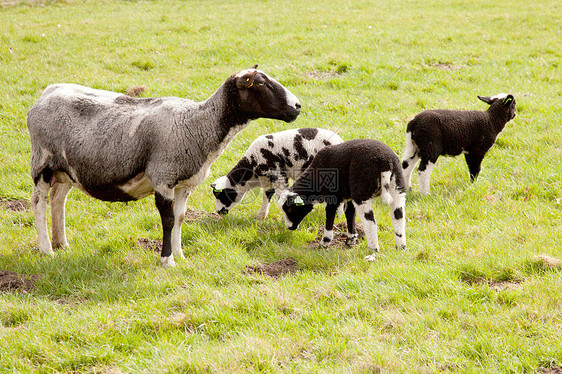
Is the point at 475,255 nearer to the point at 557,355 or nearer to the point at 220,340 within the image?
the point at 557,355

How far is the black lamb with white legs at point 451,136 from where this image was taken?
898 cm

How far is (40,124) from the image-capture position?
23.5 ft

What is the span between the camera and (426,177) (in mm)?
8992

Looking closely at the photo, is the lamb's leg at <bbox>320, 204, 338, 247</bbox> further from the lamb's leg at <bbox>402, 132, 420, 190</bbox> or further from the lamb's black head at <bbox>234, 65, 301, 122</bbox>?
the lamb's leg at <bbox>402, 132, 420, 190</bbox>

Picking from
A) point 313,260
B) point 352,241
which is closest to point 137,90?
point 352,241

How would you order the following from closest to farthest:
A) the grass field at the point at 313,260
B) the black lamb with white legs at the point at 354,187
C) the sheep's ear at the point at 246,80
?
the grass field at the point at 313,260 < the sheep's ear at the point at 246,80 < the black lamb with white legs at the point at 354,187

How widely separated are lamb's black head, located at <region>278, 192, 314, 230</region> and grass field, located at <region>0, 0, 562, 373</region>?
0.64 feet

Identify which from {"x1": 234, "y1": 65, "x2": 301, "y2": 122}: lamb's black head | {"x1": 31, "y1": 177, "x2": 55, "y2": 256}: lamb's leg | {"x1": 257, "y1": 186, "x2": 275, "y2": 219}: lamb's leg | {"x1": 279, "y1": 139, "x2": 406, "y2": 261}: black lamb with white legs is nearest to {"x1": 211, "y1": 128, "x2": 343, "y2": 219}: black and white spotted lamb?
{"x1": 257, "y1": 186, "x2": 275, "y2": 219}: lamb's leg

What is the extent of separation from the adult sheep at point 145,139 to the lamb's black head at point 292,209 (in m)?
1.25

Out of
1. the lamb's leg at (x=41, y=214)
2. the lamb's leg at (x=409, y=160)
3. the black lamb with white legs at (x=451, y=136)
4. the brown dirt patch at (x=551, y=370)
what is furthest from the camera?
the lamb's leg at (x=409, y=160)

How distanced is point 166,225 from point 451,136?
4815mm

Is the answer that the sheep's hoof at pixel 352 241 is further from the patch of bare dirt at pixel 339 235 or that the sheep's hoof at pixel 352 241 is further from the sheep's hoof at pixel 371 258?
the sheep's hoof at pixel 371 258

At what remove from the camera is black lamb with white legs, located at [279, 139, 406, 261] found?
6785 mm

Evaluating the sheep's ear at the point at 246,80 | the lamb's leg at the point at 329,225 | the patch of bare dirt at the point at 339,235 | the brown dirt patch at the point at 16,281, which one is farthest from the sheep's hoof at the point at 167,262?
the sheep's ear at the point at 246,80
